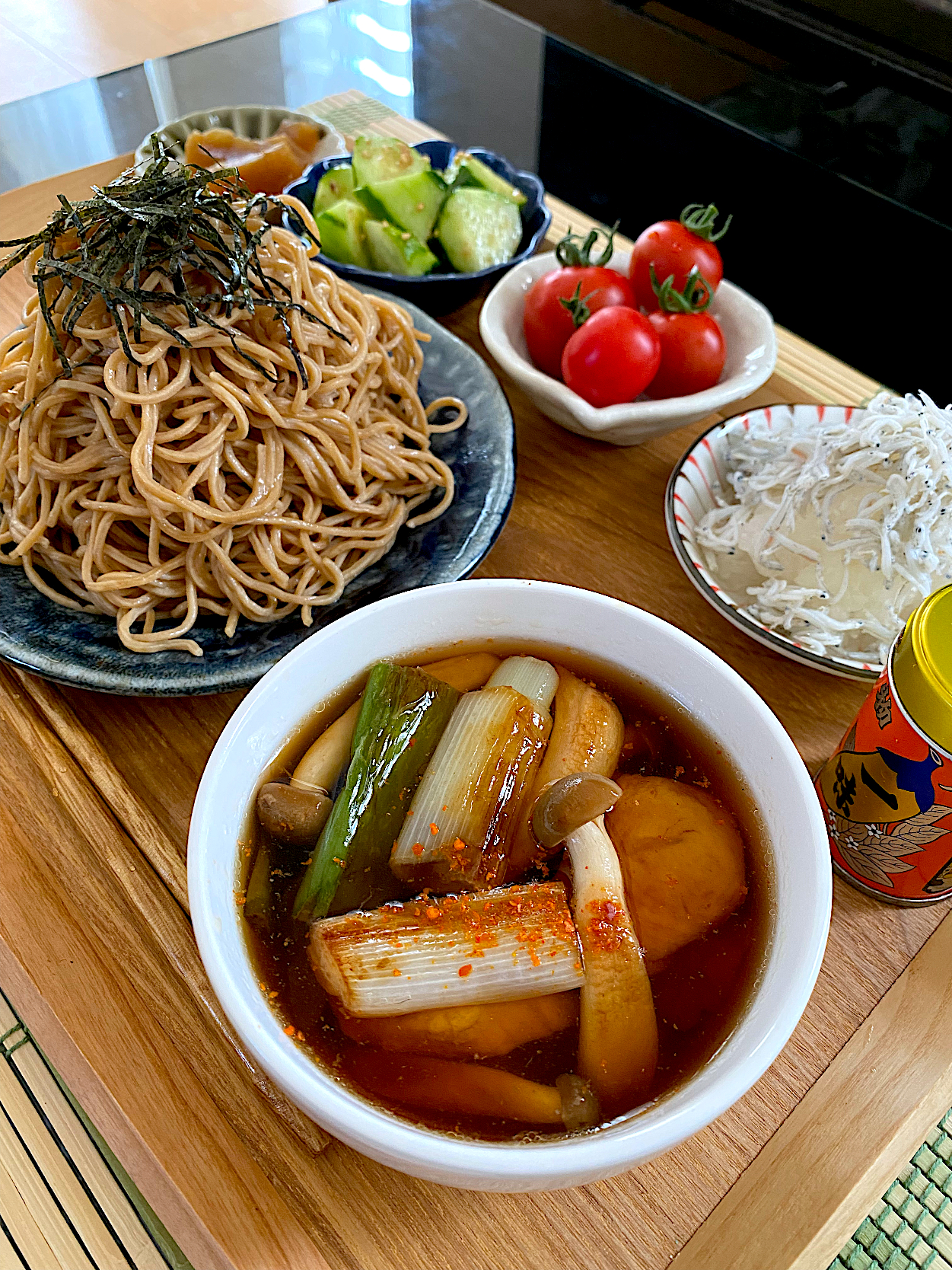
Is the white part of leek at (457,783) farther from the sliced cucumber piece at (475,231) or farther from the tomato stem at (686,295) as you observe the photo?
the sliced cucumber piece at (475,231)

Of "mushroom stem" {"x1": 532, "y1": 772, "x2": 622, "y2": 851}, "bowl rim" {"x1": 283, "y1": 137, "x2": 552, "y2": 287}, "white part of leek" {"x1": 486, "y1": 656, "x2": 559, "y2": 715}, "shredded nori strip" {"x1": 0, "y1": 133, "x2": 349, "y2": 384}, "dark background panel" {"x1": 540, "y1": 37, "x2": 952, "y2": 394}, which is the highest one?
"shredded nori strip" {"x1": 0, "y1": 133, "x2": 349, "y2": 384}

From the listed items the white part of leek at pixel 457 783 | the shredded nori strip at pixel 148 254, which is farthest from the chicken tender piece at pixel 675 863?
the shredded nori strip at pixel 148 254

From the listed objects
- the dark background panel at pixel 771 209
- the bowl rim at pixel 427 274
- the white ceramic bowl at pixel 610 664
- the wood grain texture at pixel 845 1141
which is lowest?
the dark background panel at pixel 771 209

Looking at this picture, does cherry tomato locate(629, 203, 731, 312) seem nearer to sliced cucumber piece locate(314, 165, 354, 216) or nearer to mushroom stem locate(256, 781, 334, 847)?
sliced cucumber piece locate(314, 165, 354, 216)

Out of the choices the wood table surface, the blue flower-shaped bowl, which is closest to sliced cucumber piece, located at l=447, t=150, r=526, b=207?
the blue flower-shaped bowl

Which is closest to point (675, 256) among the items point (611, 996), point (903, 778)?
point (903, 778)

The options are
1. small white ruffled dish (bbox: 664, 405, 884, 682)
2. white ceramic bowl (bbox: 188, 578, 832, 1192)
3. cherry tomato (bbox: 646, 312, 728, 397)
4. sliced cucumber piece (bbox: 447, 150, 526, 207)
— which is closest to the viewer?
white ceramic bowl (bbox: 188, 578, 832, 1192)

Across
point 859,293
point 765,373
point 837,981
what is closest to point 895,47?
point 859,293
